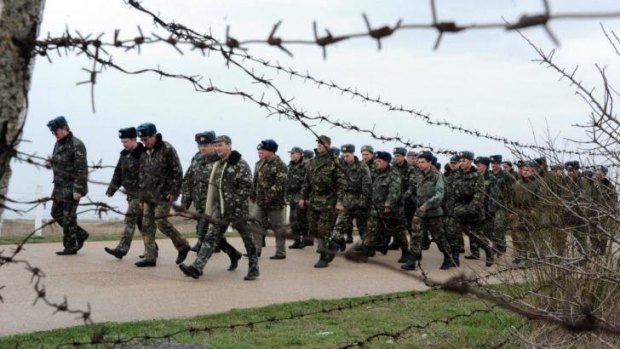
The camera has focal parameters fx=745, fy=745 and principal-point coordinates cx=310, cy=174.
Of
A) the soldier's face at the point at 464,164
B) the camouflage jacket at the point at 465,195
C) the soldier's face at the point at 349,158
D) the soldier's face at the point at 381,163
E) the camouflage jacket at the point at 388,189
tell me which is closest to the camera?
the camouflage jacket at the point at 388,189

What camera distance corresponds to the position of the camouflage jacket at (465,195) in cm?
1148

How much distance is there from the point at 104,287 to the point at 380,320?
3.15 m

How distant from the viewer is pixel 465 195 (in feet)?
39.0

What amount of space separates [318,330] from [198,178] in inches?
178

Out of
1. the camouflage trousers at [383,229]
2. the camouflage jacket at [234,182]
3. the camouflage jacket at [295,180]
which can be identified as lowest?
the camouflage trousers at [383,229]

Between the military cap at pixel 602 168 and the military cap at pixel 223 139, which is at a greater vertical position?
the military cap at pixel 223 139

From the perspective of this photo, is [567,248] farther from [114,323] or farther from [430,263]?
[430,263]

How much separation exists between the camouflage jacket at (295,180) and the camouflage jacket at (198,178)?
1.90 metres

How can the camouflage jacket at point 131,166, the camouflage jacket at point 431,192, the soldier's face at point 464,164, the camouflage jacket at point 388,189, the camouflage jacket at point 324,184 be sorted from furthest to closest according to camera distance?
the soldier's face at point 464,164 → the camouflage jacket at point 388,189 → the camouflage jacket at point 324,184 → the camouflage jacket at point 431,192 → the camouflage jacket at point 131,166

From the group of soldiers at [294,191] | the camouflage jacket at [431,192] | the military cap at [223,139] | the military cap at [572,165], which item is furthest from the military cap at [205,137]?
the military cap at [572,165]

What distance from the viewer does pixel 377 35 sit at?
1519 mm

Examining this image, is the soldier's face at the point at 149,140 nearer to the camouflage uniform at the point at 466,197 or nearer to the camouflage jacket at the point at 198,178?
the camouflage jacket at the point at 198,178

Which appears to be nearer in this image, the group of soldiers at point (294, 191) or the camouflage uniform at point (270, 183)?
the group of soldiers at point (294, 191)

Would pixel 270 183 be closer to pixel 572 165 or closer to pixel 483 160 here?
pixel 483 160
